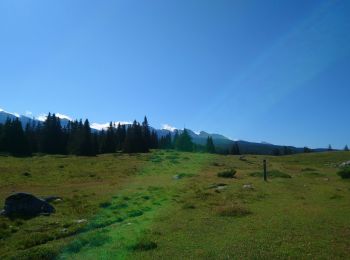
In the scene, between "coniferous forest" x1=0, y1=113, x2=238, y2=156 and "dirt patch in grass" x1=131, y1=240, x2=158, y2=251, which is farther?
"coniferous forest" x1=0, y1=113, x2=238, y2=156

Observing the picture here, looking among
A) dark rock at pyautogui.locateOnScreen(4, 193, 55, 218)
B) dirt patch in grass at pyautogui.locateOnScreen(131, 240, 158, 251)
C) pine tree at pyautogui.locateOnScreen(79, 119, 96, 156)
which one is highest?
pine tree at pyautogui.locateOnScreen(79, 119, 96, 156)

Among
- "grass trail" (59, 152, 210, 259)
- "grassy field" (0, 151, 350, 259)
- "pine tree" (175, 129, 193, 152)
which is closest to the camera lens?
"grassy field" (0, 151, 350, 259)

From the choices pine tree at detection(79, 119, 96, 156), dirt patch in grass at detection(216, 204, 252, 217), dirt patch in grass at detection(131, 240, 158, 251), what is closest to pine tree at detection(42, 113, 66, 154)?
pine tree at detection(79, 119, 96, 156)

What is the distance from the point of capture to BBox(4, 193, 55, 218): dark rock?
83.3 feet

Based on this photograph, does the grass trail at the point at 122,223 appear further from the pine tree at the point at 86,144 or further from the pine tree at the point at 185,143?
the pine tree at the point at 185,143

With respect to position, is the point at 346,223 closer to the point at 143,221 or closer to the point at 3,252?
the point at 143,221

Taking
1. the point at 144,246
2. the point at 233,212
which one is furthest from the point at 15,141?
the point at 144,246

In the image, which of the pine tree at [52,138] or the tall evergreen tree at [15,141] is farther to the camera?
the pine tree at [52,138]

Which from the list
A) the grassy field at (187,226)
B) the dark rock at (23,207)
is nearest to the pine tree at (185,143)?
the grassy field at (187,226)

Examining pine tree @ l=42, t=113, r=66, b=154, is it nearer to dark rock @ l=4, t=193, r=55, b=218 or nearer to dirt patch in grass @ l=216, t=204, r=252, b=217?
dark rock @ l=4, t=193, r=55, b=218

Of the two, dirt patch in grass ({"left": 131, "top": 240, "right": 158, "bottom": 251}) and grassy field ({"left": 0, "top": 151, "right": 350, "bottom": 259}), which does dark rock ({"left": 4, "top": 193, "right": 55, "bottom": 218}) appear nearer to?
grassy field ({"left": 0, "top": 151, "right": 350, "bottom": 259})

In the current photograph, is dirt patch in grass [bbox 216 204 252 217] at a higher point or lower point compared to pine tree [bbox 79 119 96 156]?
lower

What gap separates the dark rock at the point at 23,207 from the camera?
25375 mm

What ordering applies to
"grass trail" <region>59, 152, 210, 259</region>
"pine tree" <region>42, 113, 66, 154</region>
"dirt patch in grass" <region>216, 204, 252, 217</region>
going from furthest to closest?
"pine tree" <region>42, 113, 66, 154</region>, "dirt patch in grass" <region>216, 204, 252, 217</region>, "grass trail" <region>59, 152, 210, 259</region>
